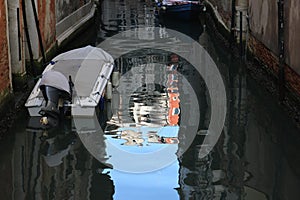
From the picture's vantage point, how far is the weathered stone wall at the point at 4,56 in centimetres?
562

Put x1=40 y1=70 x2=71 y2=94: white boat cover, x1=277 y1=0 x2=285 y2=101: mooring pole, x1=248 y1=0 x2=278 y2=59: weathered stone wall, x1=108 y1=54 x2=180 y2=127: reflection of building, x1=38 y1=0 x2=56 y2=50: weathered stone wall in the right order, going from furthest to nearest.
Result: x1=38 y1=0 x2=56 y2=50: weathered stone wall
x1=248 y1=0 x2=278 y2=59: weathered stone wall
x1=277 y1=0 x2=285 y2=101: mooring pole
x1=108 y1=54 x2=180 y2=127: reflection of building
x1=40 y1=70 x2=71 y2=94: white boat cover

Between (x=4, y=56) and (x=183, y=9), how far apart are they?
987 cm

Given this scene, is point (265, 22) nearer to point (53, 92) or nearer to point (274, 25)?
point (274, 25)

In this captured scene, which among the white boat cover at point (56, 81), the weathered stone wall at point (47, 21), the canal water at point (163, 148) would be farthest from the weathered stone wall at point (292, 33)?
the weathered stone wall at point (47, 21)

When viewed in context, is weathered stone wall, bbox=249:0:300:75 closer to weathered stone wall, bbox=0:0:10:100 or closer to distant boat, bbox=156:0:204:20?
weathered stone wall, bbox=0:0:10:100

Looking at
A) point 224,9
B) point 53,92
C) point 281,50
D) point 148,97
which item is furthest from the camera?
point 224,9

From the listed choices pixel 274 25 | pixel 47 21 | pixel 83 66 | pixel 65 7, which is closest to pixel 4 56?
pixel 83 66

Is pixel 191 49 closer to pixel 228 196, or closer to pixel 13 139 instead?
pixel 13 139

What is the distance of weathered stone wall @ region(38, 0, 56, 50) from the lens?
26.8 feet

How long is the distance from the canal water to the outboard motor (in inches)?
5.5

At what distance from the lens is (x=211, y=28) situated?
1338 centimetres

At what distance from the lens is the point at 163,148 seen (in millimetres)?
5199

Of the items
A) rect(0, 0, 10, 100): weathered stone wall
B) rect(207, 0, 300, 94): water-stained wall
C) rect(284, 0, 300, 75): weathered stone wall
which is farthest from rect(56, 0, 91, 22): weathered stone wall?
rect(284, 0, 300, 75): weathered stone wall

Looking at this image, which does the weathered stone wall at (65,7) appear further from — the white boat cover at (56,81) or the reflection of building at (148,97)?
the white boat cover at (56,81)
